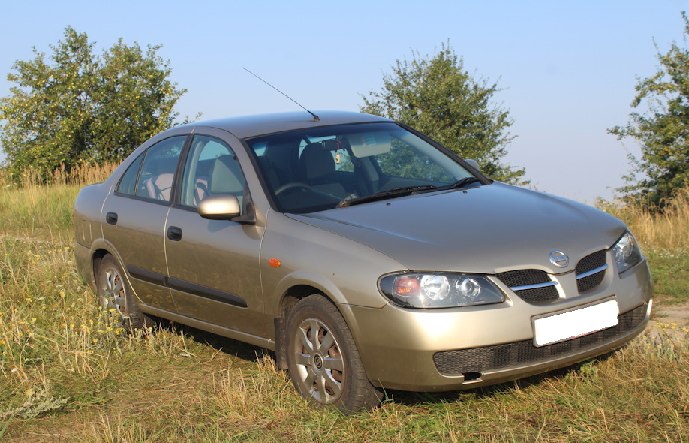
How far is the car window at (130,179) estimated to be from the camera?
5.86 meters

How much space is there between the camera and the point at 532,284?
363 centimetres

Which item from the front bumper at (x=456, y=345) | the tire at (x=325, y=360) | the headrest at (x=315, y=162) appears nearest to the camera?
the front bumper at (x=456, y=345)

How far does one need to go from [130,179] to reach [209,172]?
3.72 ft

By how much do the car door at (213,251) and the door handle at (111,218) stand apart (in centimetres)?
81

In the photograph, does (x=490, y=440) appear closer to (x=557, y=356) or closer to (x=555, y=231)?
(x=557, y=356)

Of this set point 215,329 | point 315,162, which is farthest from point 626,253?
point 215,329

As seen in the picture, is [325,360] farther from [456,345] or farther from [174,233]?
[174,233]

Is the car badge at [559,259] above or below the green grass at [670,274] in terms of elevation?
above

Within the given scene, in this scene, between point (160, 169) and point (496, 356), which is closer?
point (496, 356)

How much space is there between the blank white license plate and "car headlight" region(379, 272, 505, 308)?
244 mm

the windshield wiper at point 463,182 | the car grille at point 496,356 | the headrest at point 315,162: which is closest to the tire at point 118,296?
the headrest at point 315,162


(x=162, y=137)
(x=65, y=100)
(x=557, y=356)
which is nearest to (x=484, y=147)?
(x=65, y=100)

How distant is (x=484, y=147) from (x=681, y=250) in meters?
16.6

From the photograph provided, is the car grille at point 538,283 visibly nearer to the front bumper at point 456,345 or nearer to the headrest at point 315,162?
the front bumper at point 456,345
